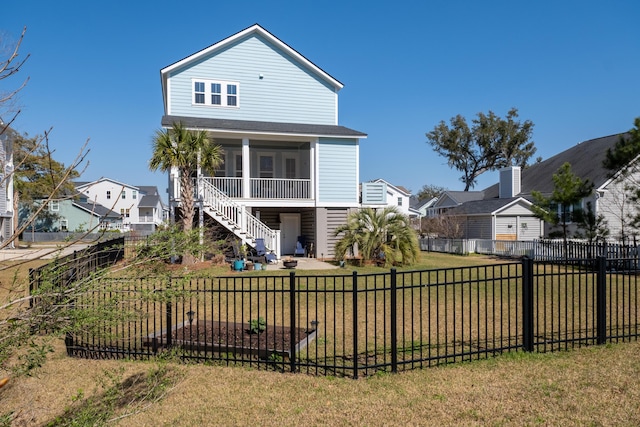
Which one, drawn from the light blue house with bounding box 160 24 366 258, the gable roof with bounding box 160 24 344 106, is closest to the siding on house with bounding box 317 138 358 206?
the light blue house with bounding box 160 24 366 258

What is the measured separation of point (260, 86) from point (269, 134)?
13.1ft

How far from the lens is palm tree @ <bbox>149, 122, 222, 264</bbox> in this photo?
1747 cm

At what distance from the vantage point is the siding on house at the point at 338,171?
21.9m

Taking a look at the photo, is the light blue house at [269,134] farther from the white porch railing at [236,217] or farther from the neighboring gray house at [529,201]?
the neighboring gray house at [529,201]

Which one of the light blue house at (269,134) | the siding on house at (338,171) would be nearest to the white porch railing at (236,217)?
the light blue house at (269,134)

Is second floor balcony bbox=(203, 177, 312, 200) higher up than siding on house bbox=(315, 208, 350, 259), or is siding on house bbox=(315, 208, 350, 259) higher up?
second floor balcony bbox=(203, 177, 312, 200)

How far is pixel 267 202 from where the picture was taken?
819 inches

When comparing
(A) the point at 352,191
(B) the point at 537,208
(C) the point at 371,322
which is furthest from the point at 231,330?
(B) the point at 537,208

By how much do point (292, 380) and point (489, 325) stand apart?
4870 millimetres

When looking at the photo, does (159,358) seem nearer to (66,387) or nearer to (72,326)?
(66,387)

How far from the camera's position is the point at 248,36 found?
2323 cm

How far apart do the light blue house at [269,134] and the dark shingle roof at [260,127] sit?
0.15ft

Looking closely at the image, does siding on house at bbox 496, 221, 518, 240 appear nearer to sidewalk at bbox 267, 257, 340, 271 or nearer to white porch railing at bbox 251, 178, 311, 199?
white porch railing at bbox 251, 178, 311, 199

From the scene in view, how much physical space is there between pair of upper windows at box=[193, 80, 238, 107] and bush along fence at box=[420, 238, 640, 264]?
16.4 meters
